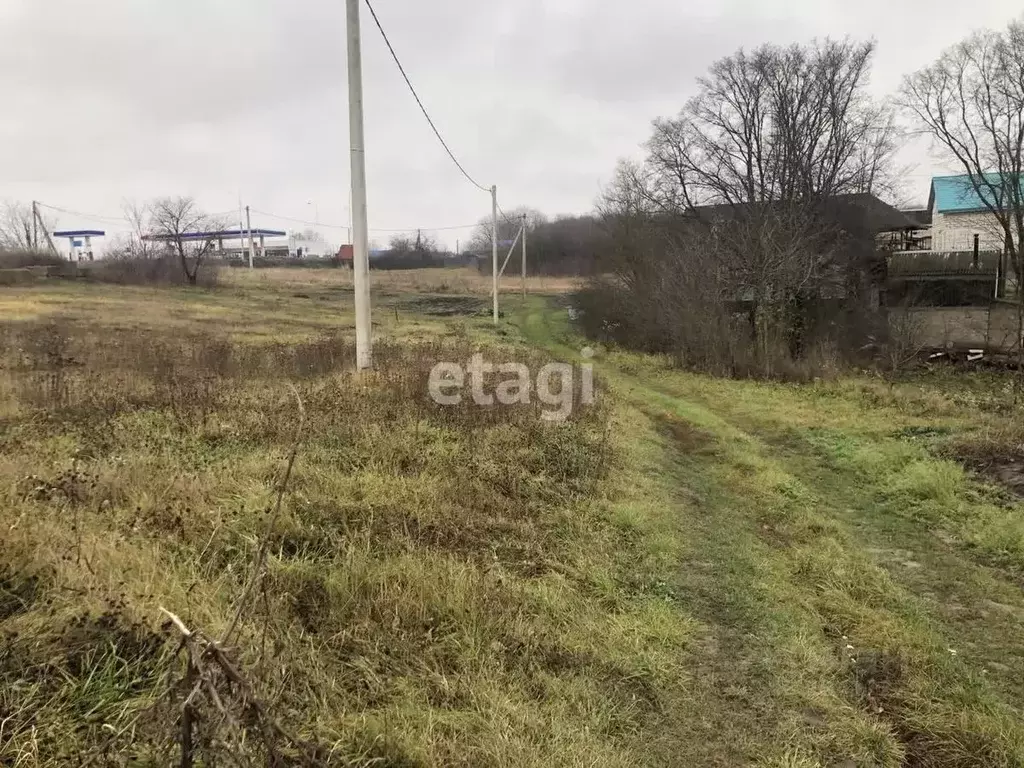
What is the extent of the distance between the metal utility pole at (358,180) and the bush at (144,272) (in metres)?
40.9

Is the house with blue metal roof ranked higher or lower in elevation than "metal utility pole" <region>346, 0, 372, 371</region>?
higher

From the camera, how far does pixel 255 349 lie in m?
13.4

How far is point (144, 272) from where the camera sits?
1780 inches

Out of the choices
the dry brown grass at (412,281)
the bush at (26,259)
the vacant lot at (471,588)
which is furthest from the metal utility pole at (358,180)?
the bush at (26,259)

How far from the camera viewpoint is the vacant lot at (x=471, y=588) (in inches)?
103

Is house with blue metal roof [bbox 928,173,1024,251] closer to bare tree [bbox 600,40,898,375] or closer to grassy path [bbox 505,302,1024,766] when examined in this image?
bare tree [bbox 600,40,898,375]

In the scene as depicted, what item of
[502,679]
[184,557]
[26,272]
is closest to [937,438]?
[502,679]

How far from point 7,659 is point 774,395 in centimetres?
1457

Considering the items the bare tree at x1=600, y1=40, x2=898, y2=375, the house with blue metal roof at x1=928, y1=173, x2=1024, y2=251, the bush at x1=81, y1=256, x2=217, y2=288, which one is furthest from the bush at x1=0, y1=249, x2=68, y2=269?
the house with blue metal roof at x1=928, y1=173, x2=1024, y2=251

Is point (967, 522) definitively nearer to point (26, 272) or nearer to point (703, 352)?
point (703, 352)

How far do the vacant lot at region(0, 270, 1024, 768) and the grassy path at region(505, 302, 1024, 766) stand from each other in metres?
0.02

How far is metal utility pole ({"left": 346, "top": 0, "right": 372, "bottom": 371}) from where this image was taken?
852cm

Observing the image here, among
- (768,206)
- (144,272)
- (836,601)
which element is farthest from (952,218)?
(144,272)

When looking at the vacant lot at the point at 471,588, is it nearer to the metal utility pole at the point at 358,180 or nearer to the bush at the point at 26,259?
the metal utility pole at the point at 358,180
